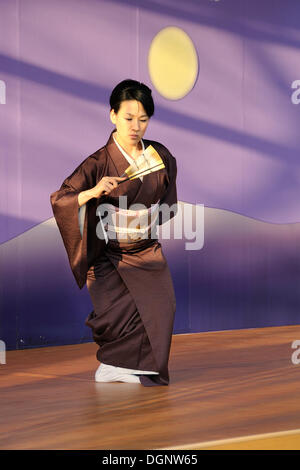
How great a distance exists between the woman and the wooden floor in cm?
14

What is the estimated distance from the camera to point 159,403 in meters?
3.63

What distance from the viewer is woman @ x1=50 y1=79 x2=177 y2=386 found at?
407cm

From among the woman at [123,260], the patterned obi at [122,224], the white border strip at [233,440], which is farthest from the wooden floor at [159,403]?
the patterned obi at [122,224]

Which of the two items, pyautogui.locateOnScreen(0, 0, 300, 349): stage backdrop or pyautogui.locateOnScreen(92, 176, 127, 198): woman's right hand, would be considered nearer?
pyautogui.locateOnScreen(92, 176, 127, 198): woman's right hand

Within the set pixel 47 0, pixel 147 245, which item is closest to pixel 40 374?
pixel 147 245

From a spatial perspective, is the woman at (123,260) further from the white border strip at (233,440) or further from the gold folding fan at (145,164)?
the white border strip at (233,440)

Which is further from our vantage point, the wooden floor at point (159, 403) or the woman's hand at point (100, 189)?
the woman's hand at point (100, 189)

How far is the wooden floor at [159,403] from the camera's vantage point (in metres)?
3.00

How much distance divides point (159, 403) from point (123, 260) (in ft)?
2.62

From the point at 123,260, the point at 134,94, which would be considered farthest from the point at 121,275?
the point at 134,94

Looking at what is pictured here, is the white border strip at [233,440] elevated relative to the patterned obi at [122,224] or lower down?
lower down

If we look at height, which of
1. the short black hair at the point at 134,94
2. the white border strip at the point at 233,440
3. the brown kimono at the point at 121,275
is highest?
the short black hair at the point at 134,94

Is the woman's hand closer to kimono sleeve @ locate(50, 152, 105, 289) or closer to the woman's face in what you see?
kimono sleeve @ locate(50, 152, 105, 289)

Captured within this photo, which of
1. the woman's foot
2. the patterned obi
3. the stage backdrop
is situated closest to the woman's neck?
the patterned obi
